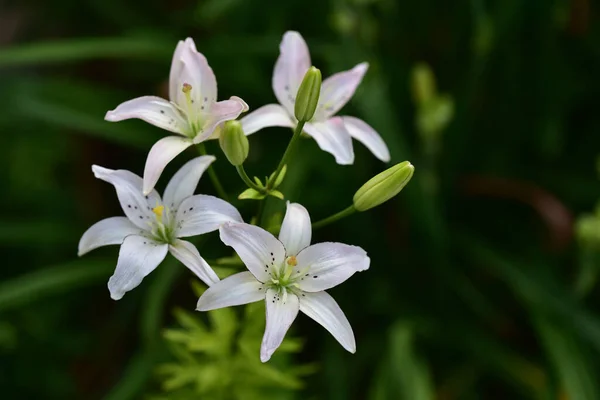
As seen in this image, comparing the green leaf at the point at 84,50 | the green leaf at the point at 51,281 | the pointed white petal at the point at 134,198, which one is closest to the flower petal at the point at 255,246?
the pointed white petal at the point at 134,198

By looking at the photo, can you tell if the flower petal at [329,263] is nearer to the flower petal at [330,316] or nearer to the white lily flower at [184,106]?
the flower petal at [330,316]

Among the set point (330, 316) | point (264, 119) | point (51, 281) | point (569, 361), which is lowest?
point (569, 361)

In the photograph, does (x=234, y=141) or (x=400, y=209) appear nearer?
(x=234, y=141)

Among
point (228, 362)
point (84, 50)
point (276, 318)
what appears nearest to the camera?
point (276, 318)

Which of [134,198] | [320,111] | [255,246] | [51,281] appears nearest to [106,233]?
[134,198]

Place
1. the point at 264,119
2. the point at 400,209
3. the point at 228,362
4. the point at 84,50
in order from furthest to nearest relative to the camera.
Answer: the point at 400,209, the point at 84,50, the point at 228,362, the point at 264,119

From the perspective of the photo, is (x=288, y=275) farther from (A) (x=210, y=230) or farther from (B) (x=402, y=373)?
(B) (x=402, y=373)

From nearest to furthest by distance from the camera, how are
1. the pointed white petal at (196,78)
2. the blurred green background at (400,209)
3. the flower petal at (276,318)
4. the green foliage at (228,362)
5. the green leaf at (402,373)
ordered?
the flower petal at (276,318)
the pointed white petal at (196,78)
the green foliage at (228,362)
the green leaf at (402,373)
the blurred green background at (400,209)

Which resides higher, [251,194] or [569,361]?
[251,194]
